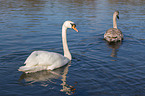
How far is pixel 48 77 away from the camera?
9312 mm

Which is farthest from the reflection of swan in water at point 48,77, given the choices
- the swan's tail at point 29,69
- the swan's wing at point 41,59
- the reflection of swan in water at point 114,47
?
the reflection of swan in water at point 114,47

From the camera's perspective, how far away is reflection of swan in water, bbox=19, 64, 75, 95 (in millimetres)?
8266

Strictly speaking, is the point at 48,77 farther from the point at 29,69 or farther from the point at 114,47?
the point at 114,47

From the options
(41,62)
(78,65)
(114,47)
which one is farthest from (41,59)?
(114,47)

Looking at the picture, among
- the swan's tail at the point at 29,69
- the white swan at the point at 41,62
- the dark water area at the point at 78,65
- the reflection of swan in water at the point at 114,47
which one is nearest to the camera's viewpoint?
the dark water area at the point at 78,65

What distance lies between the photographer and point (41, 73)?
975cm

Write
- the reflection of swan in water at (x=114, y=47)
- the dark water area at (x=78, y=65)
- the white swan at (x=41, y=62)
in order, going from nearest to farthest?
1. the dark water area at (x=78, y=65)
2. the white swan at (x=41, y=62)
3. the reflection of swan in water at (x=114, y=47)

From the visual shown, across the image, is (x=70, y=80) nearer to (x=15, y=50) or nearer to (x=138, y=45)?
(x=15, y=50)

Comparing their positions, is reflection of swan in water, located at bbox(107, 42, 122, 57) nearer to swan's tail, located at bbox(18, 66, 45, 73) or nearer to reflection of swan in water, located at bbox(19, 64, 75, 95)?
reflection of swan in water, located at bbox(19, 64, 75, 95)

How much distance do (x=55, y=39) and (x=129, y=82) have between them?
8.38 m

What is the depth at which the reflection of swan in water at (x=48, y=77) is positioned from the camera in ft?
27.1

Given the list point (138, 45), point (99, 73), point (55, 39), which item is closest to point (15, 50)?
point (55, 39)

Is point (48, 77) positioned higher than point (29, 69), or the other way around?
Answer: point (29, 69)

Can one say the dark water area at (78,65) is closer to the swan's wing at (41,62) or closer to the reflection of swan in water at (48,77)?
the reflection of swan in water at (48,77)
